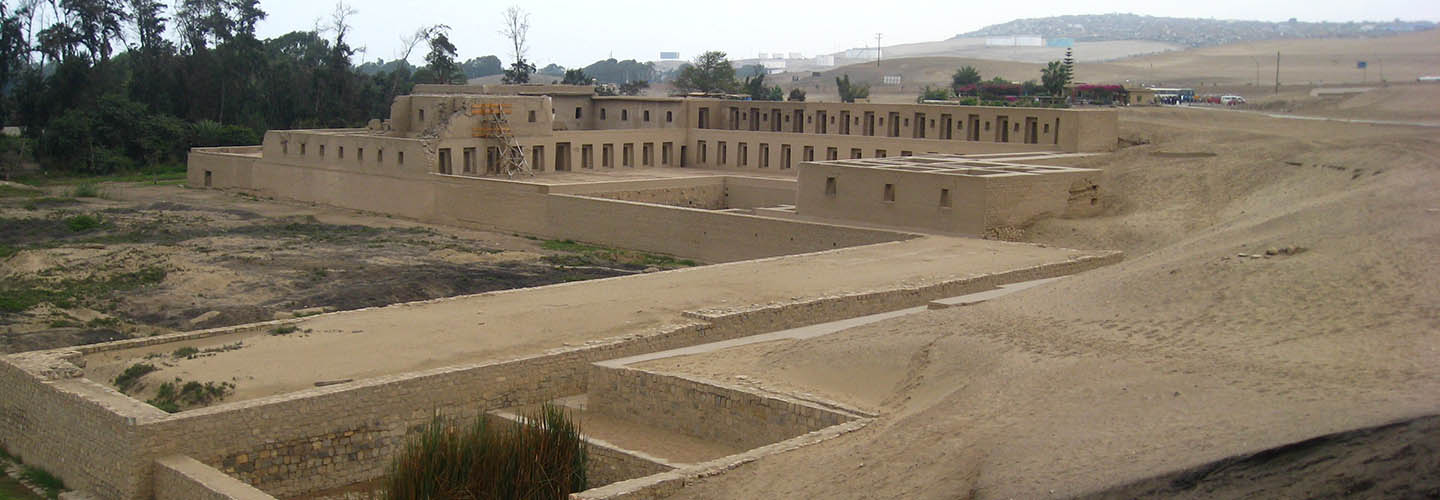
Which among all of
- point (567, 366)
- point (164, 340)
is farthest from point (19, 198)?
point (567, 366)

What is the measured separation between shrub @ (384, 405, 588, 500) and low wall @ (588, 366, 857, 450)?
1.46 m

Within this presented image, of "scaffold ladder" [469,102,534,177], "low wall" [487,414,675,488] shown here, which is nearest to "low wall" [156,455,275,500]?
"low wall" [487,414,675,488]

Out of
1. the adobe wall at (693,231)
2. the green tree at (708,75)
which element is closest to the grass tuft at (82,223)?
the adobe wall at (693,231)

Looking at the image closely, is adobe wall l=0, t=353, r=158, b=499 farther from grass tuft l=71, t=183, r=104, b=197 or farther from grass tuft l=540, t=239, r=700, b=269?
grass tuft l=71, t=183, r=104, b=197

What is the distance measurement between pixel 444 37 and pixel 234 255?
36.5 meters

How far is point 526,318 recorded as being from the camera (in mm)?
16688

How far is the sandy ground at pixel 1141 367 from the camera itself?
369 inches

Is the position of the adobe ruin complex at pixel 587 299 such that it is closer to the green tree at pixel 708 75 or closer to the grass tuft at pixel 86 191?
the grass tuft at pixel 86 191

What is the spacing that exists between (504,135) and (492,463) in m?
25.2

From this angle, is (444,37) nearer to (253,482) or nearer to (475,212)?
(475,212)

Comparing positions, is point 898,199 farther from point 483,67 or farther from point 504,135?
point 483,67

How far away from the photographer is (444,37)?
62.8 meters

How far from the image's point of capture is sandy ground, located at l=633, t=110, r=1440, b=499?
30.7 ft

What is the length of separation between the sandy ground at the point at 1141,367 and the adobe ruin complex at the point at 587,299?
80 cm
